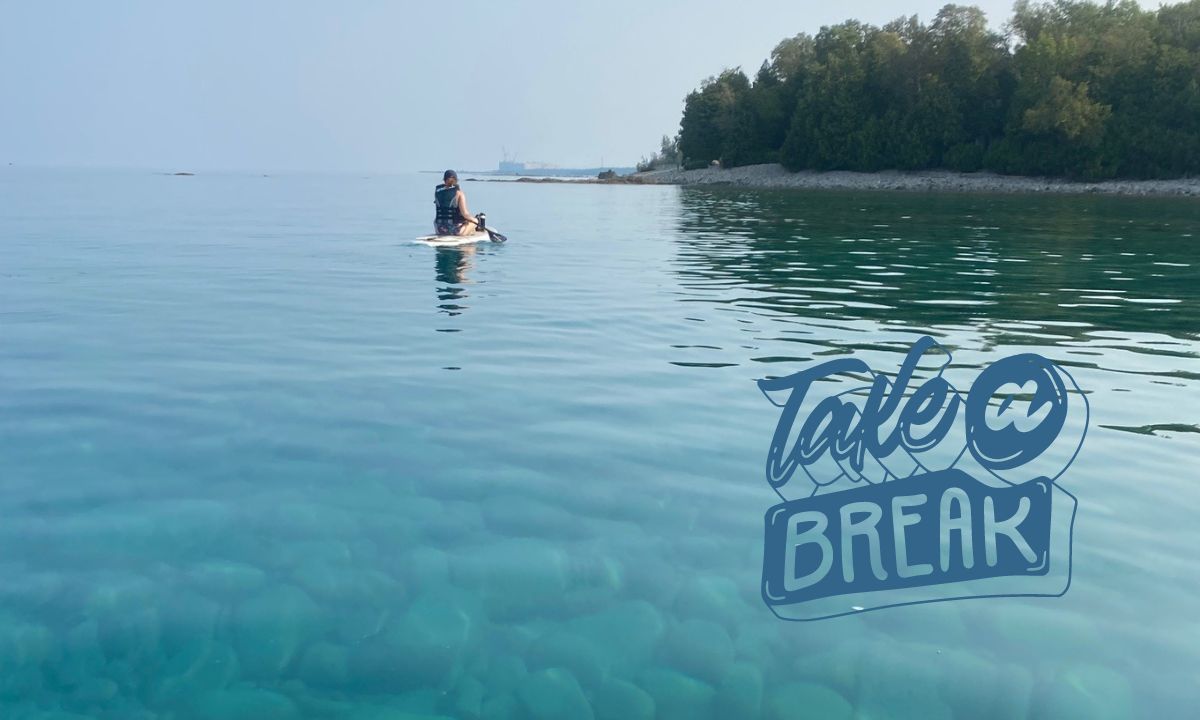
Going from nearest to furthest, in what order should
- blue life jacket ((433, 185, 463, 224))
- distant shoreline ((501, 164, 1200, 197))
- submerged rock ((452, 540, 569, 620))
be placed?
submerged rock ((452, 540, 569, 620)) → blue life jacket ((433, 185, 463, 224)) → distant shoreline ((501, 164, 1200, 197))

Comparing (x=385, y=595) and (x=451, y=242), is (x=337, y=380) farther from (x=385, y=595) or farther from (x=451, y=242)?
(x=451, y=242)

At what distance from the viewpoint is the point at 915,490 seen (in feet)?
26.0

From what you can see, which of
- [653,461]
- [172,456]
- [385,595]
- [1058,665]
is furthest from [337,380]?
[1058,665]

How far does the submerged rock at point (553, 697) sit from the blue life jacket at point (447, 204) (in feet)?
73.2

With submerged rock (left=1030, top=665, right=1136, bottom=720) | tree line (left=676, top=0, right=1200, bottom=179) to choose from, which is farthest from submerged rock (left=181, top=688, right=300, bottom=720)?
tree line (left=676, top=0, right=1200, bottom=179)

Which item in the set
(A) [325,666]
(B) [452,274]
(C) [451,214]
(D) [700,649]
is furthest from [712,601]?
(C) [451,214]

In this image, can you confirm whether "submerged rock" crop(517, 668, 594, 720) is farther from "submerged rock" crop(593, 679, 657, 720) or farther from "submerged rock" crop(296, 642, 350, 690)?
"submerged rock" crop(296, 642, 350, 690)

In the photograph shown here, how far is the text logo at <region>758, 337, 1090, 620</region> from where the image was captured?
655 cm

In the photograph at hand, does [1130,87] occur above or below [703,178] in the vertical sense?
above

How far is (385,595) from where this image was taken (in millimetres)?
6273

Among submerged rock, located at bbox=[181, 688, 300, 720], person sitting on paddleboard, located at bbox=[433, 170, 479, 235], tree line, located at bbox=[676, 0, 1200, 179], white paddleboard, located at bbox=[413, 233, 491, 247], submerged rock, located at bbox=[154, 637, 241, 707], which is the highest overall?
tree line, located at bbox=[676, 0, 1200, 179]

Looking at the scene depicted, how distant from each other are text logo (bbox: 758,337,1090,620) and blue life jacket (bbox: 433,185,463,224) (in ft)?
56.3

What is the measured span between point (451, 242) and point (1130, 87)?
83845 millimetres

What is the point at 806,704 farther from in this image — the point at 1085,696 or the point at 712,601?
the point at 1085,696
